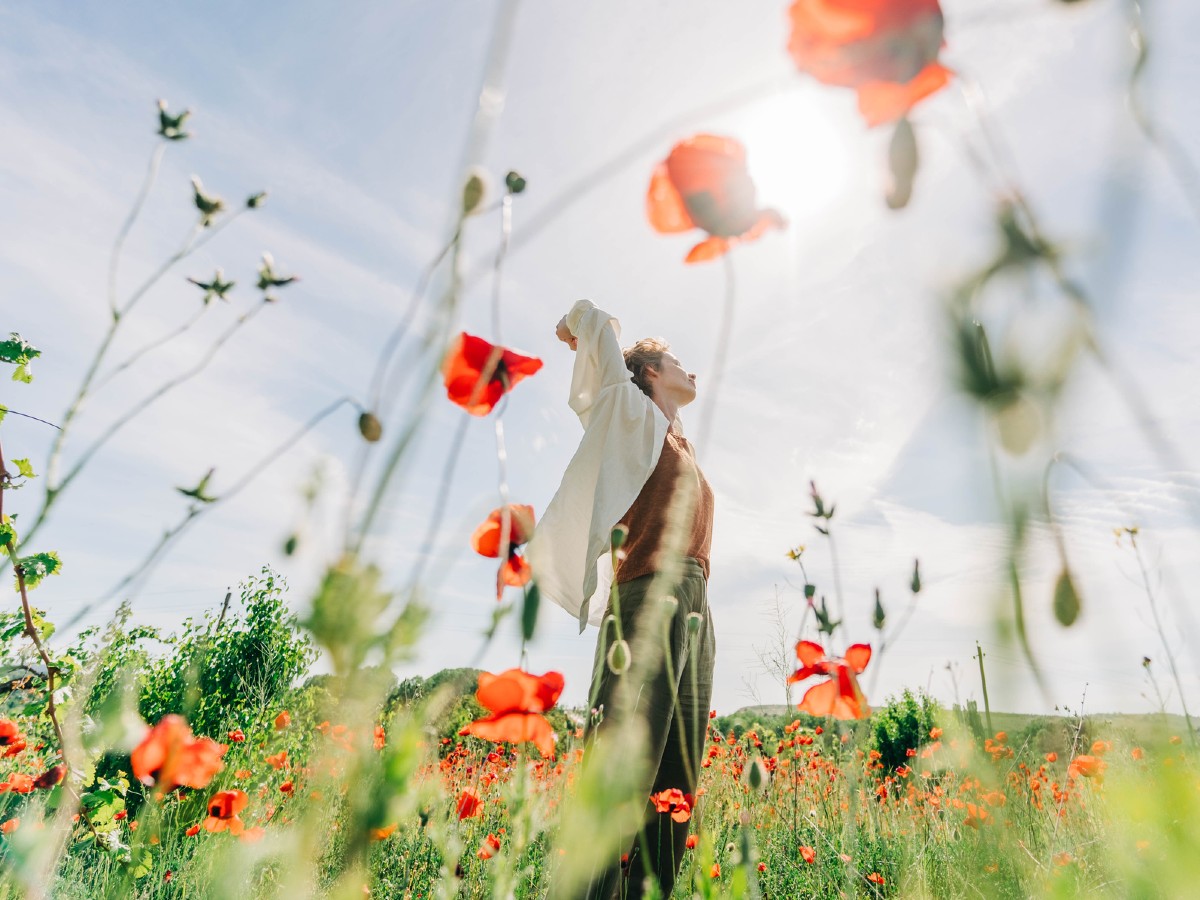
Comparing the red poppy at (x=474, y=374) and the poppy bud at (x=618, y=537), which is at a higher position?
the red poppy at (x=474, y=374)

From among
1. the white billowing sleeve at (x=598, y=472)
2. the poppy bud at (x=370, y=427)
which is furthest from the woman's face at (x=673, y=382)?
the poppy bud at (x=370, y=427)

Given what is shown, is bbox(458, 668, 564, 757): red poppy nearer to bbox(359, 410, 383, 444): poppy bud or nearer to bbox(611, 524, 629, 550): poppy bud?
bbox(611, 524, 629, 550): poppy bud

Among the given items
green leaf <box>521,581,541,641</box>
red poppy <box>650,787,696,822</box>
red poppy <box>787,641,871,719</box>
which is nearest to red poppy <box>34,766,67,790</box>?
green leaf <box>521,581,541,641</box>

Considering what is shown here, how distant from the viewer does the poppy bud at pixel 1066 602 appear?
9.1 inches

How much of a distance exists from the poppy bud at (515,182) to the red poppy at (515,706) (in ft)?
1.96

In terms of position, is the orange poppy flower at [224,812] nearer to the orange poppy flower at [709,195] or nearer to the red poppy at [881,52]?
the orange poppy flower at [709,195]

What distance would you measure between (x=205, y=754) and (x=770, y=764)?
2368 millimetres

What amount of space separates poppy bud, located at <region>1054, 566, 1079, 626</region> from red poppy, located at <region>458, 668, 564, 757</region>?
0.74 metres

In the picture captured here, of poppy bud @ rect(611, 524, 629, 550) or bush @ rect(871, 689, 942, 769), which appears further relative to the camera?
bush @ rect(871, 689, 942, 769)

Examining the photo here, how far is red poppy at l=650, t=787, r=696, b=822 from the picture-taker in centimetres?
183

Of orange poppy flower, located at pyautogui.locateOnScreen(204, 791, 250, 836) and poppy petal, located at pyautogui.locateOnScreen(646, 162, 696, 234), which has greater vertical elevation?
poppy petal, located at pyautogui.locateOnScreen(646, 162, 696, 234)

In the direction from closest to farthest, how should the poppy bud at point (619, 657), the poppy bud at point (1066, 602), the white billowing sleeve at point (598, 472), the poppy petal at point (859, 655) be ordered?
1. the poppy bud at point (1066, 602)
2. the poppy bud at point (619, 657)
3. the poppy petal at point (859, 655)
4. the white billowing sleeve at point (598, 472)

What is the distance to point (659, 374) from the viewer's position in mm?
2564

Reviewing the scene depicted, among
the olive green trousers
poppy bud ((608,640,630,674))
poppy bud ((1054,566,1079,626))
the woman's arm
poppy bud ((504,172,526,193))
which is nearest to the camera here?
poppy bud ((1054,566,1079,626))
